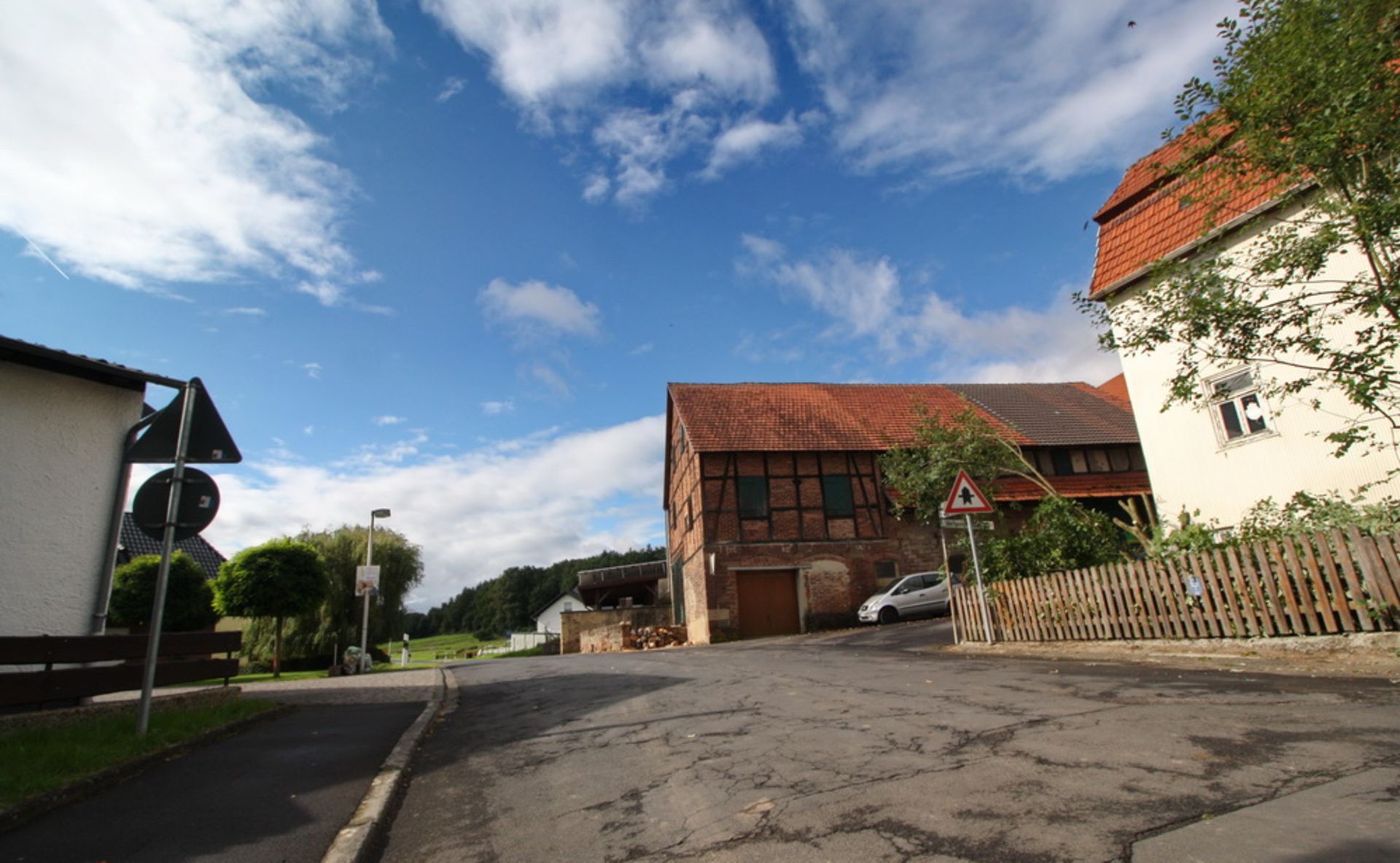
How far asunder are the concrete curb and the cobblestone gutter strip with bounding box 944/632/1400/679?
7434 millimetres

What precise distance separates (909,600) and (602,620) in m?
14.3

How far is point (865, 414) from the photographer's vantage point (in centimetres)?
2958

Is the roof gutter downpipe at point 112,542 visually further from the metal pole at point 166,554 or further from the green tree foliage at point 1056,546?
the green tree foliage at point 1056,546

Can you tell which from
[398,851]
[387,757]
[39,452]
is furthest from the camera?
[39,452]

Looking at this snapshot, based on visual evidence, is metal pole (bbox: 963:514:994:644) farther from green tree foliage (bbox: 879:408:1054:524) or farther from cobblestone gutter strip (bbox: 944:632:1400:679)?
green tree foliage (bbox: 879:408:1054:524)

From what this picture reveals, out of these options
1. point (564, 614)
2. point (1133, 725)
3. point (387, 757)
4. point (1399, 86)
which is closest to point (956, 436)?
point (1399, 86)

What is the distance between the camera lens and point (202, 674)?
29.5 ft

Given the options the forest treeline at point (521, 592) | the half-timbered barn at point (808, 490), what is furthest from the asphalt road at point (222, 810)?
the forest treeline at point (521, 592)

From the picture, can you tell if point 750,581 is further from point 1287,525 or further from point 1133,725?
point 1133,725

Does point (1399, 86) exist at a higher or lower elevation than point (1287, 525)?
higher

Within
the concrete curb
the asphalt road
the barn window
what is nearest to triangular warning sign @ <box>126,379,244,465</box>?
the asphalt road

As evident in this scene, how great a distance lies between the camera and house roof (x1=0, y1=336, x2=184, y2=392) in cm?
734

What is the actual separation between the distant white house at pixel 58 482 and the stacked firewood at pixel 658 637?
69.0 feet

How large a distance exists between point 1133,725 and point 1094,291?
41.1 feet
